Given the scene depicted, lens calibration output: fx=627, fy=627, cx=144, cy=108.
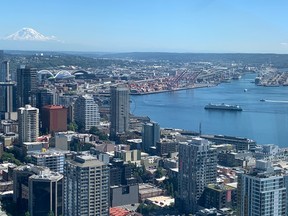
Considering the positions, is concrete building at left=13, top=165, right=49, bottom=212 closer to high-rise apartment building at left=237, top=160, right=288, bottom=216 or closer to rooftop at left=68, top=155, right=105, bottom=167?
rooftop at left=68, top=155, right=105, bottom=167

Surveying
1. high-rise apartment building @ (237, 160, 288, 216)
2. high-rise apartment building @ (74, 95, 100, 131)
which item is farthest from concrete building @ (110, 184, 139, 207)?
high-rise apartment building @ (74, 95, 100, 131)

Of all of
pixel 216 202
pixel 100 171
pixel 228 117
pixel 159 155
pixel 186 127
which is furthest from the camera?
pixel 228 117

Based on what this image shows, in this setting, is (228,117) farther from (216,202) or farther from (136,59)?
(136,59)

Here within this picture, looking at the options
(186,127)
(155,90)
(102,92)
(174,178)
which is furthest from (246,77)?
(174,178)

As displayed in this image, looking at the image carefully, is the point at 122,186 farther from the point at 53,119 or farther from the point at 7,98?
the point at 7,98

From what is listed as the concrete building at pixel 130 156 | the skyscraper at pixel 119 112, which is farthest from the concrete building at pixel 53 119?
the concrete building at pixel 130 156

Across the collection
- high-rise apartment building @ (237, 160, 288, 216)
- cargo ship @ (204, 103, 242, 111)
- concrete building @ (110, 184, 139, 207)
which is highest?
high-rise apartment building @ (237, 160, 288, 216)
